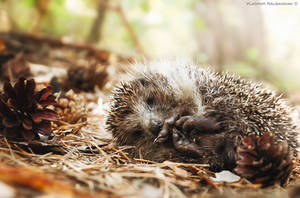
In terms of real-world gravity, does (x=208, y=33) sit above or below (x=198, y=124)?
above

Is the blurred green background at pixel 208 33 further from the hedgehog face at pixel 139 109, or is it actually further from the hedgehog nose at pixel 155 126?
the hedgehog nose at pixel 155 126

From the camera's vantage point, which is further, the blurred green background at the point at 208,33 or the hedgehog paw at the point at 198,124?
the blurred green background at the point at 208,33

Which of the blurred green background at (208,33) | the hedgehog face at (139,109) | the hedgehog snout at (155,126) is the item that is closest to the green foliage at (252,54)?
the blurred green background at (208,33)

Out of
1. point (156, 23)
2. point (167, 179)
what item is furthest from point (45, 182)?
point (156, 23)

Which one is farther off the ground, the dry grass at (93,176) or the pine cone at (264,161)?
the pine cone at (264,161)

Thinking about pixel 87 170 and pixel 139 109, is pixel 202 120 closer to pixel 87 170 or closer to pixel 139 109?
pixel 139 109

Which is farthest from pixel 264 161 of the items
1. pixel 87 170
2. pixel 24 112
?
pixel 24 112
